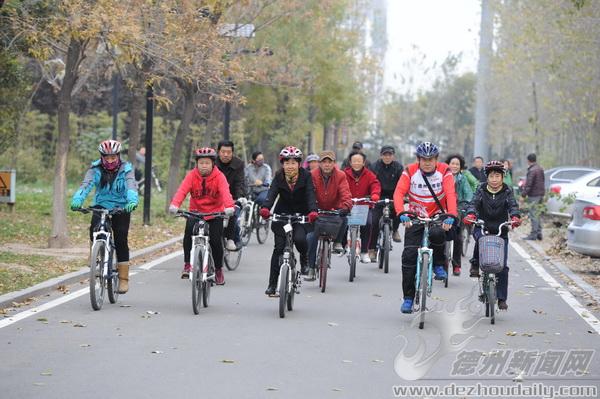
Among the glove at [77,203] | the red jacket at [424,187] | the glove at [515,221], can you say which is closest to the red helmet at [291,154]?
the red jacket at [424,187]

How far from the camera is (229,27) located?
26.4m

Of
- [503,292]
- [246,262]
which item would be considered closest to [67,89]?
[246,262]

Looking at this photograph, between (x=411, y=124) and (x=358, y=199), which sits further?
(x=411, y=124)

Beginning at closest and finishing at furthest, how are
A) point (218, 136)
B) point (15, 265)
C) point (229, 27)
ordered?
1. point (15, 265)
2. point (229, 27)
3. point (218, 136)

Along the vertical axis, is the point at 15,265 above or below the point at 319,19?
below

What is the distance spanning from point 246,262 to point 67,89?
412cm

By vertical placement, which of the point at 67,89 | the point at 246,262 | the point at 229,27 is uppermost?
the point at 229,27

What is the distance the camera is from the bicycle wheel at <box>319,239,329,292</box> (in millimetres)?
13859

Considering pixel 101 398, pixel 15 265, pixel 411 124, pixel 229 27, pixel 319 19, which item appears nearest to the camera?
pixel 101 398

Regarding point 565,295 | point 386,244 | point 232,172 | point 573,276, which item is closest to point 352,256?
point 386,244

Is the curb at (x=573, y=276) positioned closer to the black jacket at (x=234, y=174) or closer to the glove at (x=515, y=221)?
the glove at (x=515, y=221)

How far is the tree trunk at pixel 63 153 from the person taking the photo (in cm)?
1898

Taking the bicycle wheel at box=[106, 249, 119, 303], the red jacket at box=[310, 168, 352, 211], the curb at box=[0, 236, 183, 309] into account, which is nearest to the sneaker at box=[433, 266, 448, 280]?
the red jacket at box=[310, 168, 352, 211]

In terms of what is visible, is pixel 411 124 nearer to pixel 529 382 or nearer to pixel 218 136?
pixel 218 136
